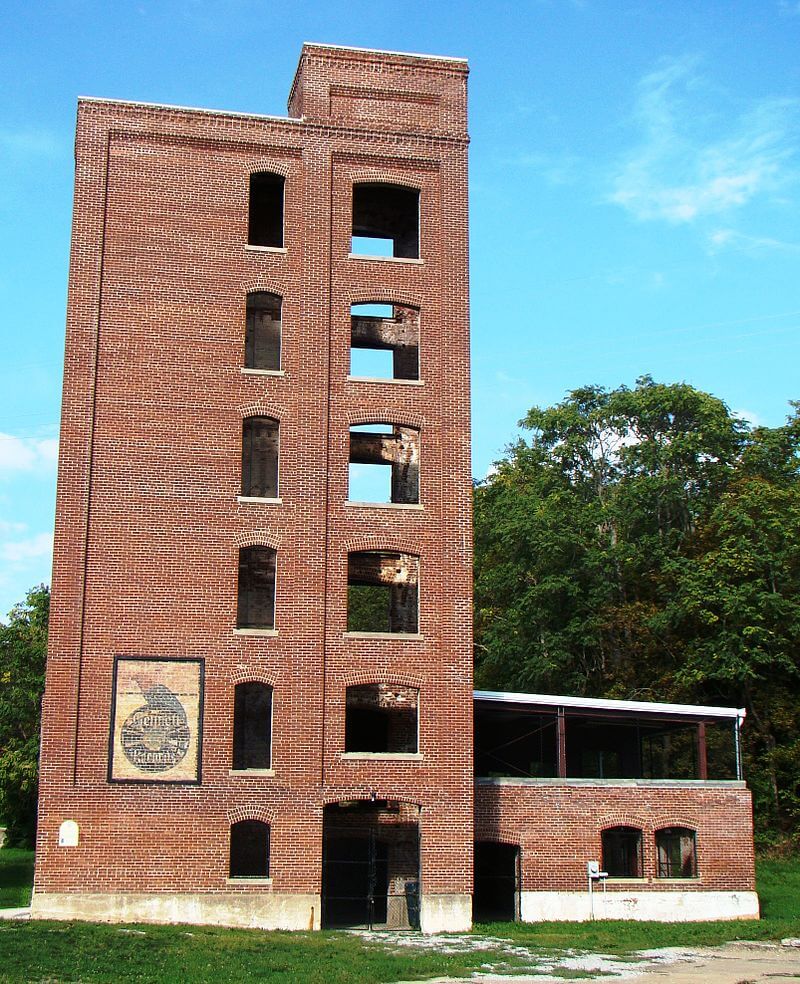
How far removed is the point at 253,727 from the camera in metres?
34.7

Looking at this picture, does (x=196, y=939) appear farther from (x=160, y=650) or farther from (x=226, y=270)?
(x=226, y=270)

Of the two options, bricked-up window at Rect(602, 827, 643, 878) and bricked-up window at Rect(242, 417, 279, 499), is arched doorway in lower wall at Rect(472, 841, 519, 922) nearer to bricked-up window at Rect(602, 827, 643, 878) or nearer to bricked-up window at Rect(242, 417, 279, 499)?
bricked-up window at Rect(602, 827, 643, 878)

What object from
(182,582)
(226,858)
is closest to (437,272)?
(182,582)

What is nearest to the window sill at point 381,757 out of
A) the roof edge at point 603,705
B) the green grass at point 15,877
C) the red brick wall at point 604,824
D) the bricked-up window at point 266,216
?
the red brick wall at point 604,824

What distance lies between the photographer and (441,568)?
107ft

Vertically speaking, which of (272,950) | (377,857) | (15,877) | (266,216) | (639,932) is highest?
(266,216)

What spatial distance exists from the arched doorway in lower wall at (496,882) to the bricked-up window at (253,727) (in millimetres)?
6177

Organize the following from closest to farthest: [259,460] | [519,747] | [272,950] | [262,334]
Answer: [272,950] < [259,460] < [262,334] < [519,747]

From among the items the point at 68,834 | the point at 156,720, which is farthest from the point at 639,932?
the point at 68,834

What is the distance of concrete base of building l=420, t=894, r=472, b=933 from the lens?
30641 millimetres

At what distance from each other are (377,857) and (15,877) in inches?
795

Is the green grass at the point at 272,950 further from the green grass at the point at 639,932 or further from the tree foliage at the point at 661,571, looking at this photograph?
the tree foliage at the point at 661,571

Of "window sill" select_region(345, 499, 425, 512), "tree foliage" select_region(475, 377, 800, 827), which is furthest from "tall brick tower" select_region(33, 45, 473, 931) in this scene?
"tree foliage" select_region(475, 377, 800, 827)

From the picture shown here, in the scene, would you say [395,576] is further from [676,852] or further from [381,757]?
[676,852]
